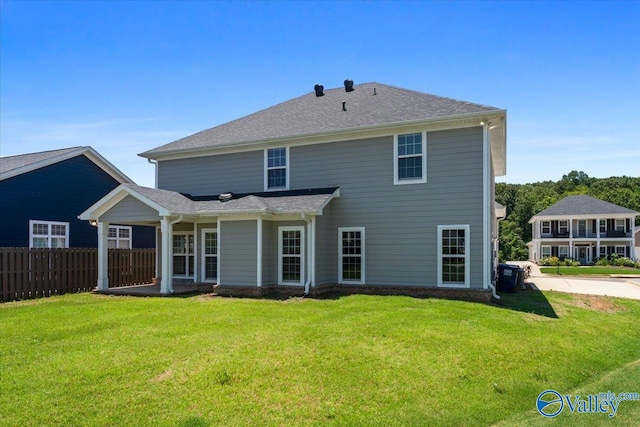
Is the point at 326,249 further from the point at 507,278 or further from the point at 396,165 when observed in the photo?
the point at 507,278

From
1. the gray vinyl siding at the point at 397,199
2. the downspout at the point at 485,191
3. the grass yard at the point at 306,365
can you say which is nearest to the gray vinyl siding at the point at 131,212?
the grass yard at the point at 306,365

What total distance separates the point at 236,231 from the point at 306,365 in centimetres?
818

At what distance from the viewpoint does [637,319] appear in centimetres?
1127

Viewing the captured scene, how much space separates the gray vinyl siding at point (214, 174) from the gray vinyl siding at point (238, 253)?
2.62 meters

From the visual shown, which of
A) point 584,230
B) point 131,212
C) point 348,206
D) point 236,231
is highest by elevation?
point 348,206

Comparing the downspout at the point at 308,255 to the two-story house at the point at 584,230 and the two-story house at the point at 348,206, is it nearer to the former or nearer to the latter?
the two-story house at the point at 348,206

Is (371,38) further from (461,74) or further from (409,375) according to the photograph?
(409,375)

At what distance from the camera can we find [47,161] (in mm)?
17906

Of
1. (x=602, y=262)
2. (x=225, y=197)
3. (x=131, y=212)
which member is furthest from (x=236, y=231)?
(x=602, y=262)

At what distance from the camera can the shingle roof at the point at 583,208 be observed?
46.7 m

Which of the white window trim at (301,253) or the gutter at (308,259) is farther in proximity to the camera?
the white window trim at (301,253)

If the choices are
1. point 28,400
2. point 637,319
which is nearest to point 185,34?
point 28,400

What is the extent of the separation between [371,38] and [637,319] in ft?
35.5

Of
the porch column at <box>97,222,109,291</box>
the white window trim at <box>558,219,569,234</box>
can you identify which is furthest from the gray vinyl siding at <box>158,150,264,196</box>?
the white window trim at <box>558,219,569,234</box>
